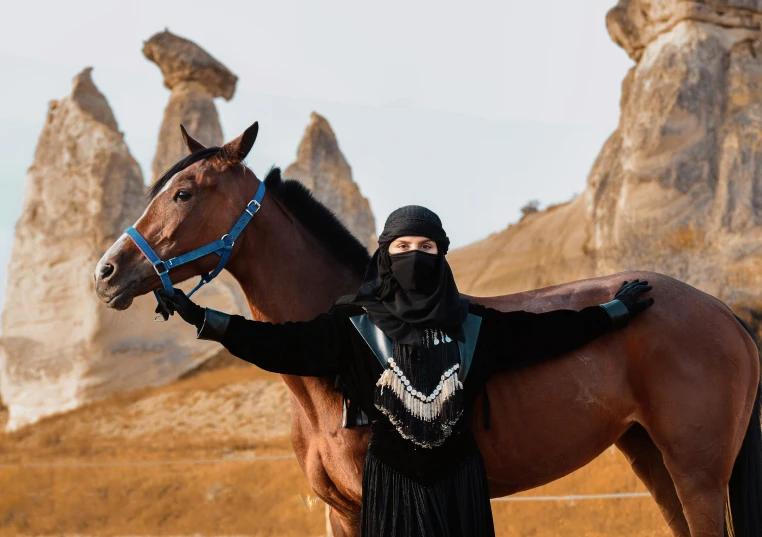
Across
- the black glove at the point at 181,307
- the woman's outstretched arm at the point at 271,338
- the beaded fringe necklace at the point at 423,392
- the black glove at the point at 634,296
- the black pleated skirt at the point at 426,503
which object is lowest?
the black pleated skirt at the point at 426,503

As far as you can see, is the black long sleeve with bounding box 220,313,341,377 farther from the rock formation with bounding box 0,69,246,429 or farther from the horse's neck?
the rock formation with bounding box 0,69,246,429

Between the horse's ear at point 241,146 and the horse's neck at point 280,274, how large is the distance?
8.3 inches

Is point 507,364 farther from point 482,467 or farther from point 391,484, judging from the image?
point 391,484

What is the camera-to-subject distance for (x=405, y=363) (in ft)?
9.04

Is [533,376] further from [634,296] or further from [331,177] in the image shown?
[331,177]

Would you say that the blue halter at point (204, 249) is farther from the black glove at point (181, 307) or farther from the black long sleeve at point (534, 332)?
the black long sleeve at point (534, 332)

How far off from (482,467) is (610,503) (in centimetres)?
445

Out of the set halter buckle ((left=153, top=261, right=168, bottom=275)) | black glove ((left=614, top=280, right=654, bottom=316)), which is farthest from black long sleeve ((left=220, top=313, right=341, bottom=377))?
black glove ((left=614, top=280, right=654, bottom=316))

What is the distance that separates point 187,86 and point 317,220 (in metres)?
16.0

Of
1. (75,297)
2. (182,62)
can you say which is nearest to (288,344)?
(75,297)

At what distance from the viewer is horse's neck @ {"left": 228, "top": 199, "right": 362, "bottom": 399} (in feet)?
10.3

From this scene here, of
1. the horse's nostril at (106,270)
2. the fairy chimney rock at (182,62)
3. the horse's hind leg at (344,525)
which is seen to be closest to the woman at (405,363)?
the horse's nostril at (106,270)

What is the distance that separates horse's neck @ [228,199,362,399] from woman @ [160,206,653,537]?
12.3 inches

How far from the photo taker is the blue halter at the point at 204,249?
9.57 feet
